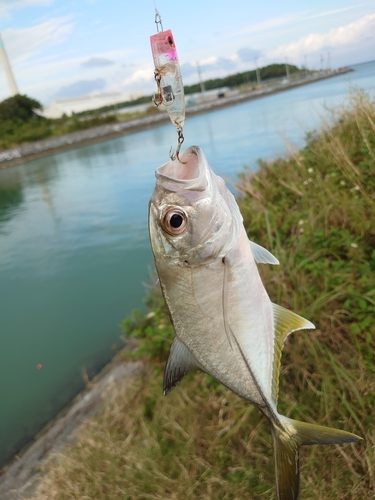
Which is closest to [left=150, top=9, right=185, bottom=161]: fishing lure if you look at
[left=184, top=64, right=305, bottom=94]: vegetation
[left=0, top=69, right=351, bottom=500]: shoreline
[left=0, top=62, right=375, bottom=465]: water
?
[left=0, top=69, right=351, bottom=500]: shoreline

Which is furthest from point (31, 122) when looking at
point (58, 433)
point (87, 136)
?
point (58, 433)

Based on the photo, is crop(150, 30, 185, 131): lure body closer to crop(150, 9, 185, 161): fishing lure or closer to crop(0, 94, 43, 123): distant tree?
crop(150, 9, 185, 161): fishing lure

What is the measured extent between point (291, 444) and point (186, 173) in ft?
3.18

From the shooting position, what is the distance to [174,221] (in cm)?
102

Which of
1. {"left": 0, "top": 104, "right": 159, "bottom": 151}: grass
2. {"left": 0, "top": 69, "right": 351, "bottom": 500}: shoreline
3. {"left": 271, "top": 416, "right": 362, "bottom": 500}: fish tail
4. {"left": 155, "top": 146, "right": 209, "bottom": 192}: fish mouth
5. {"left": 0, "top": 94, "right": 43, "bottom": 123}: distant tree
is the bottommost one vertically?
{"left": 0, "top": 69, "right": 351, "bottom": 500}: shoreline

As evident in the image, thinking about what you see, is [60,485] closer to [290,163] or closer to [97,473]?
[97,473]

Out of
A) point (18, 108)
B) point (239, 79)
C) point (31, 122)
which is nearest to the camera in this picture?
point (31, 122)

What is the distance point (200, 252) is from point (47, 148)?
30.6 m

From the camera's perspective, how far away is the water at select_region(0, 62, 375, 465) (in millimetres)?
4152

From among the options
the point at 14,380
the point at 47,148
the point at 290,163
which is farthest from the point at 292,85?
the point at 14,380

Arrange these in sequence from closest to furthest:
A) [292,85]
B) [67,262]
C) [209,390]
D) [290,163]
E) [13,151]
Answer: [209,390] → [290,163] → [67,262] → [13,151] → [292,85]

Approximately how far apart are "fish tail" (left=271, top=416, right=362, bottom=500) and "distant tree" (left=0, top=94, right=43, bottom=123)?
39390mm

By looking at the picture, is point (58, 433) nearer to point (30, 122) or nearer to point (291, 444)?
point (291, 444)

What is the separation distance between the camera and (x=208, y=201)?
1031 mm
